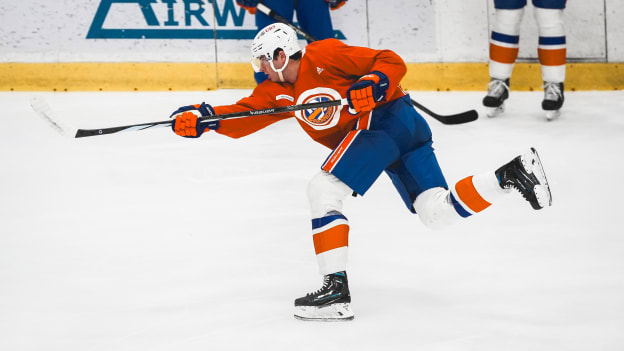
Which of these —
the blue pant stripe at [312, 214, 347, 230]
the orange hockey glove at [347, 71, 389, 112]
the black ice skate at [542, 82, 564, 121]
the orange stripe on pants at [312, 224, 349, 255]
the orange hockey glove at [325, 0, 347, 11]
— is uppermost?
the orange hockey glove at [347, 71, 389, 112]

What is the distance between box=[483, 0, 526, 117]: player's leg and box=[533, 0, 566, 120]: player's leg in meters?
0.13

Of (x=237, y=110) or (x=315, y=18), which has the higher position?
(x=237, y=110)

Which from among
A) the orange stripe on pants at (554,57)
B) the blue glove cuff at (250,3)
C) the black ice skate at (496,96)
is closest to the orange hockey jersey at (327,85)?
the blue glove cuff at (250,3)

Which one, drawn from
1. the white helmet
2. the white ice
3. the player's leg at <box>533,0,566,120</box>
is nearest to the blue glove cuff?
the white ice

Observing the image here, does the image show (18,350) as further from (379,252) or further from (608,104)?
(608,104)

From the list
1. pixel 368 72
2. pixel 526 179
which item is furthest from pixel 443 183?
pixel 368 72

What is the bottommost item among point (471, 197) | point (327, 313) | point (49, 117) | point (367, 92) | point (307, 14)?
point (327, 313)

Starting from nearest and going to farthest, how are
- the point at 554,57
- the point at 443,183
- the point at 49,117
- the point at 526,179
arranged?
the point at 526,179 < the point at 443,183 < the point at 49,117 < the point at 554,57

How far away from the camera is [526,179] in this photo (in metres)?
2.45

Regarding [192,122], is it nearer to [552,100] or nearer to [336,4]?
[336,4]

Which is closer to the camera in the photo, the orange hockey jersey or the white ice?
the white ice

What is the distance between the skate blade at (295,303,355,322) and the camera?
2471 millimetres

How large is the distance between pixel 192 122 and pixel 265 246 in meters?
0.72

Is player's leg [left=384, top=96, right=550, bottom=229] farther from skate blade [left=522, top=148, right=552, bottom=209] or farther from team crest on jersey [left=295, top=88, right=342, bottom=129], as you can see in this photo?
team crest on jersey [left=295, top=88, right=342, bottom=129]
